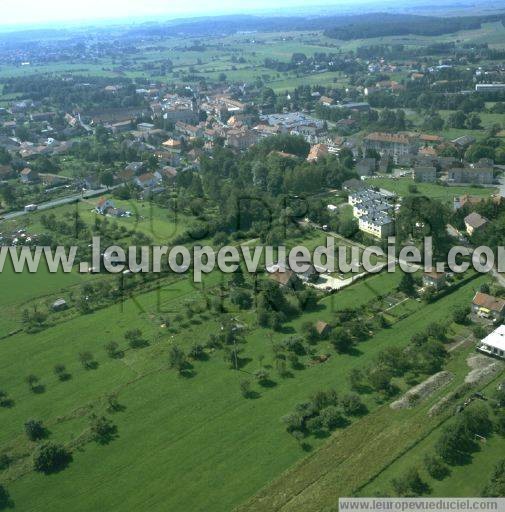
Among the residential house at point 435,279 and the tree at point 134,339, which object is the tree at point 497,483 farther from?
the tree at point 134,339

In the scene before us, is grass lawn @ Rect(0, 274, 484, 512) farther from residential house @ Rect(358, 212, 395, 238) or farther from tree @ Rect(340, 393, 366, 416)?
residential house @ Rect(358, 212, 395, 238)

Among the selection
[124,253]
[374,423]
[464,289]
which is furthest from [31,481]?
[464,289]

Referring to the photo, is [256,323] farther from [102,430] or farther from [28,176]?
[28,176]

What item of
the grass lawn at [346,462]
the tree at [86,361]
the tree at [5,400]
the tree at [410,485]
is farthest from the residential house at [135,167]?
the tree at [410,485]

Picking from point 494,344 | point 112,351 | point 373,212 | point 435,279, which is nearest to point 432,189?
point 373,212

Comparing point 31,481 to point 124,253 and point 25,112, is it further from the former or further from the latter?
point 25,112
